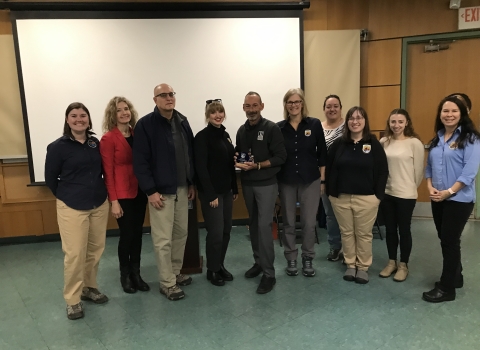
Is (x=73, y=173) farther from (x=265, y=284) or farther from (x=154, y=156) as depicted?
(x=265, y=284)

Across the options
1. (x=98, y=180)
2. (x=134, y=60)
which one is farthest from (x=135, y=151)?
(x=134, y=60)

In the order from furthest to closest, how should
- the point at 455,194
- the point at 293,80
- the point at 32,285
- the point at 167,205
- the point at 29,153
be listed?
1. the point at 293,80
2. the point at 29,153
3. the point at 32,285
4. the point at 167,205
5. the point at 455,194

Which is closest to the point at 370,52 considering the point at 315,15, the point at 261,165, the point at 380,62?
the point at 380,62

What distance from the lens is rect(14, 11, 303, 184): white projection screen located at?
4.07 m

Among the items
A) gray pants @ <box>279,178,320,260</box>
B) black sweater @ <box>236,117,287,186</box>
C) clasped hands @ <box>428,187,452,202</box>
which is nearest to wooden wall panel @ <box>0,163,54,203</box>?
black sweater @ <box>236,117,287,186</box>

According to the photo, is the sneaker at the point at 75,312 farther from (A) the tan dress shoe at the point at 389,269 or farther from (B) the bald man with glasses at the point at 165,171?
(A) the tan dress shoe at the point at 389,269

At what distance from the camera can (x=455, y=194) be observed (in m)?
2.53

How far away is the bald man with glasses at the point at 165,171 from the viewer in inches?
104

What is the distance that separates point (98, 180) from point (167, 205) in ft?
1.72

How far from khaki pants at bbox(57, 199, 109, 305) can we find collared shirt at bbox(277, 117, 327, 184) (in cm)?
148

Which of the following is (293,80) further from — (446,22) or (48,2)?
(48,2)

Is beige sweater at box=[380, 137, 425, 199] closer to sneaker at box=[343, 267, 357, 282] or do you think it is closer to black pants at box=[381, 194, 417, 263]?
black pants at box=[381, 194, 417, 263]

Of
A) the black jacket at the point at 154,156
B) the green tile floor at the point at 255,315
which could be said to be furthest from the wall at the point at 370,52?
the black jacket at the point at 154,156

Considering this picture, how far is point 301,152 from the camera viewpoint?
9.86 ft
